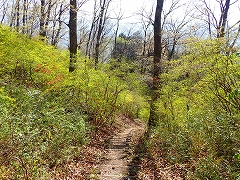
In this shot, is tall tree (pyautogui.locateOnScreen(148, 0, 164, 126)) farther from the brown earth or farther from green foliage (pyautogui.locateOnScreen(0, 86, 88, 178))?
green foliage (pyautogui.locateOnScreen(0, 86, 88, 178))

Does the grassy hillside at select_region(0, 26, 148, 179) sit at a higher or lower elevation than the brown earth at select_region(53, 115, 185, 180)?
higher

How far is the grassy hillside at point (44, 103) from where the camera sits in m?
4.74

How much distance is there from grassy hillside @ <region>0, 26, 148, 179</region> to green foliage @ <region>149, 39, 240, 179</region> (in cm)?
308

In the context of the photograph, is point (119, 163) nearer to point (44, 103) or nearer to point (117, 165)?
point (117, 165)

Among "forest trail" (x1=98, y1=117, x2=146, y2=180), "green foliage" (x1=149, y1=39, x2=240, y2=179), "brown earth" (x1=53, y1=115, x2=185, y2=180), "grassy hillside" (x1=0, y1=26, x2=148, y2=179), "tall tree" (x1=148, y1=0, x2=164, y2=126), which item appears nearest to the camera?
"green foliage" (x1=149, y1=39, x2=240, y2=179)

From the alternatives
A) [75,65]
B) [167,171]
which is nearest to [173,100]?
[167,171]

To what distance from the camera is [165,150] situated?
7.31 m

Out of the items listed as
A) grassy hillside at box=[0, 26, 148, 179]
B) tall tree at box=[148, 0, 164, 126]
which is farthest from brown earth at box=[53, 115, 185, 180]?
tall tree at box=[148, 0, 164, 126]

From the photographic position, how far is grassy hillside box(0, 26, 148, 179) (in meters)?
4.74

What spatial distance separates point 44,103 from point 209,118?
17.1ft

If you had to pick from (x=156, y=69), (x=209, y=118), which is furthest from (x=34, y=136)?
(x=156, y=69)

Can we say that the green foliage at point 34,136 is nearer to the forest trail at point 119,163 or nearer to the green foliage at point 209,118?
the forest trail at point 119,163

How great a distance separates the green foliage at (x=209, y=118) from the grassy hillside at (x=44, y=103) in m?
3.08

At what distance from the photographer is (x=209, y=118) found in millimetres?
5555
